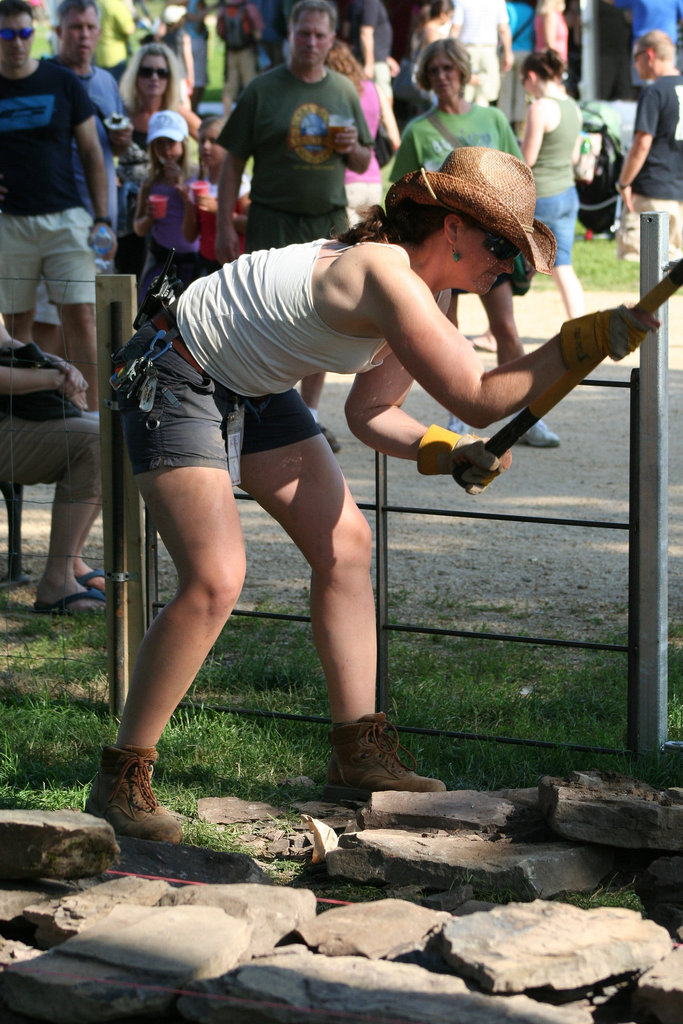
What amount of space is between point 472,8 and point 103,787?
11.2 m

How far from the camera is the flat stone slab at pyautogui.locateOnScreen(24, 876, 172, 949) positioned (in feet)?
8.94

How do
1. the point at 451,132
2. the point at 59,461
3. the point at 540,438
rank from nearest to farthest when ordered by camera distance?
1. the point at 59,461
2. the point at 451,132
3. the point at 540,438

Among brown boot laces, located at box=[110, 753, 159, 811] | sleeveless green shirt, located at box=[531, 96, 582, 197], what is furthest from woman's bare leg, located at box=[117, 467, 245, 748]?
sleeveless green shirt, located at box=[531, 96, 582, 197]

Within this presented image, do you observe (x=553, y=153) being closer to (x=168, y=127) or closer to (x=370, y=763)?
(x=168, y=127)

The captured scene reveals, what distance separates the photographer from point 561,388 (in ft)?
9.66

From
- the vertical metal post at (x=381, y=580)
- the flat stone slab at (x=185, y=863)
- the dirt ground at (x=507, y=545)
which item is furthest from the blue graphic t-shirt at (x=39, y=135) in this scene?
the flat stone slab at (x=185, y=863)

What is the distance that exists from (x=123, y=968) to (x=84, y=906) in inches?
13.0

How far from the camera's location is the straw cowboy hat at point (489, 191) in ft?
9.80

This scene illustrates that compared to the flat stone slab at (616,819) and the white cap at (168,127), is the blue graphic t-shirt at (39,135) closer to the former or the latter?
the white cap at (168,127)

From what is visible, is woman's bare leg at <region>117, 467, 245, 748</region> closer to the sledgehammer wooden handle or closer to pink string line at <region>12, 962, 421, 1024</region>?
the sledgehammer wooden handle

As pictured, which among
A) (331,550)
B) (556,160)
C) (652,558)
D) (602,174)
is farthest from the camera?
(602,174)

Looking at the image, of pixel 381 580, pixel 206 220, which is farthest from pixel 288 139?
pixel 381 580

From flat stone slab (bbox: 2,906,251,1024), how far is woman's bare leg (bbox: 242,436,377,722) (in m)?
1.00

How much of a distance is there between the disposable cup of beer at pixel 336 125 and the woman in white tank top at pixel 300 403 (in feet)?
12.3
